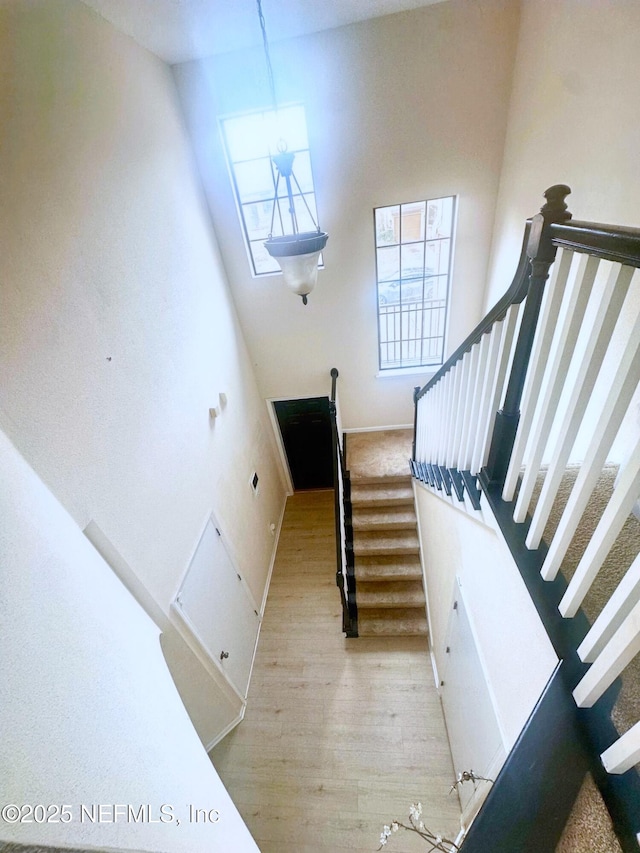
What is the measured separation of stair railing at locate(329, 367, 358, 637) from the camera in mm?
2824

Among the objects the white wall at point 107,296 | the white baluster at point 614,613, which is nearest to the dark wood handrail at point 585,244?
the white baluster at point 614,613

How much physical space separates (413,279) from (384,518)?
9.01 ft

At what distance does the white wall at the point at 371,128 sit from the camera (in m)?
2.56

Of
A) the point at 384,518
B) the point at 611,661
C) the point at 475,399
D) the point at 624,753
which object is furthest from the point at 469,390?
the point at 384,518

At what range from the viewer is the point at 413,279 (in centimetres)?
372

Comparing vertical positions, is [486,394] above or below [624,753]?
above

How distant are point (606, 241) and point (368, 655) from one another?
11.7 ft

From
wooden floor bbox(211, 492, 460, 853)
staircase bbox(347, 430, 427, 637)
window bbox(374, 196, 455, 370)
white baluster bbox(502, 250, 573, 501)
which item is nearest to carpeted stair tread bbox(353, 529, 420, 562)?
staircase bbox(347, 430, 427, 637)

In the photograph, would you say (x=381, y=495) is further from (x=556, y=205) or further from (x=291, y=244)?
(x=556, y=205)

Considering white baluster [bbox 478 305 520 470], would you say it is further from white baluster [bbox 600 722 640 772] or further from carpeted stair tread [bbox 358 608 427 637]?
carpeted stair tread [bbox 358 608 427 637]

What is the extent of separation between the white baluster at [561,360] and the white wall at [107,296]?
70.1 inches

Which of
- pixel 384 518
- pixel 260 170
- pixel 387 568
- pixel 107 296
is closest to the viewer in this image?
pixel 107 296

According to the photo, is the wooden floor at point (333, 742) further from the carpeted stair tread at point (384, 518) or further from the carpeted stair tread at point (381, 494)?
the carpeted stair tread at point (381, 494)

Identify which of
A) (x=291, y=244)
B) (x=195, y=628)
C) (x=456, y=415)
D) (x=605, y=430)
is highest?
(x=291, y=244)
